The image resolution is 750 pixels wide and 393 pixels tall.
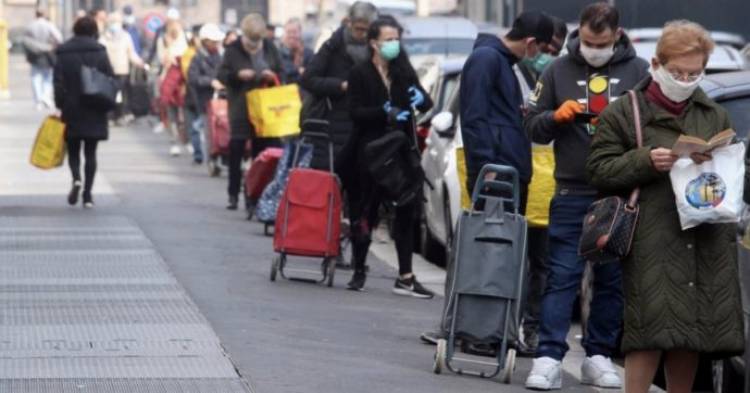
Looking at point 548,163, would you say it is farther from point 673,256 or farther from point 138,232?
point 138,232

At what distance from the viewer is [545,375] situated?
9227 mm

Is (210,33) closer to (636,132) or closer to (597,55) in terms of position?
(597,55)

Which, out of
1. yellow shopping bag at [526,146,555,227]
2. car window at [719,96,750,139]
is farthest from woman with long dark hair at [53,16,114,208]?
car window at [719,96,750,139]

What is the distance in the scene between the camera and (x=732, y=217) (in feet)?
24.5

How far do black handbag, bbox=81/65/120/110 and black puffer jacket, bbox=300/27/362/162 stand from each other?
14.2 feet

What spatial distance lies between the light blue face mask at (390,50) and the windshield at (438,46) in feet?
38.2

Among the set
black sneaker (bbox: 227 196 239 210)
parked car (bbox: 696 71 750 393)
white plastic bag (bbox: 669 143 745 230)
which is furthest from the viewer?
black sneaker (bbox: 227 196 239 210)

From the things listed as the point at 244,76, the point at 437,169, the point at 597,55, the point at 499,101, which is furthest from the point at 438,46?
the point at 597,55

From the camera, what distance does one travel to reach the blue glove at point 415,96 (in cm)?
1255

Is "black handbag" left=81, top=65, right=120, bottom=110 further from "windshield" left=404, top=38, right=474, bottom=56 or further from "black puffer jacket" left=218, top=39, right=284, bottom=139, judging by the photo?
"windshield" left=404, top=38, right=474, bottom=56

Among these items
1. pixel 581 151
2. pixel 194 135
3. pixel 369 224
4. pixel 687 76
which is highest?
pixel 687 76

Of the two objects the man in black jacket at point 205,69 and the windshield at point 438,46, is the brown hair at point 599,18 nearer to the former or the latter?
the man in black jacket at point 205,69

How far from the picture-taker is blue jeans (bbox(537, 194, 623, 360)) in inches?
363

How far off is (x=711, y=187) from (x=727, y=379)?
158 centimetres
